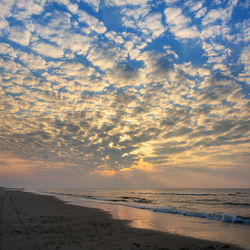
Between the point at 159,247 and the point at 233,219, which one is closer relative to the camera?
the point at 159,247

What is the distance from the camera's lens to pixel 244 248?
32.6ft

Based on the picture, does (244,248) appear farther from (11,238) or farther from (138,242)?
(11,238)

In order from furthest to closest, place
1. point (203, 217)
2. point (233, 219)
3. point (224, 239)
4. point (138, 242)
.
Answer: point (203, 217)
point (233, 219)
point (224, 239)
point (138, 242)

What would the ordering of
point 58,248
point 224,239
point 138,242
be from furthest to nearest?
point 224,239, point 138,242, point 58,248

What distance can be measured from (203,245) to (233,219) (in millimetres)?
11478

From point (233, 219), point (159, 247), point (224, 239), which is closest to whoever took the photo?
point (159, 247)

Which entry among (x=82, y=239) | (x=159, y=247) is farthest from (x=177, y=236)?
(x=82, y=239)

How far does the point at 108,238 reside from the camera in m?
11.1

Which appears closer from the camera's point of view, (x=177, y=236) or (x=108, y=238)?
(x=108, y=238)

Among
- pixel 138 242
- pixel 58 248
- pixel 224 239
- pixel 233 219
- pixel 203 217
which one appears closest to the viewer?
pixel 58 248

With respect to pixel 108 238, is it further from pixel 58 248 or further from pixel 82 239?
Answer: pixel 58 248

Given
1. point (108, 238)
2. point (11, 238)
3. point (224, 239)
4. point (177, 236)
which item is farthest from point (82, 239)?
point (224, 239)

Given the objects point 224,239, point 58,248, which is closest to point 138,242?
point 58,248

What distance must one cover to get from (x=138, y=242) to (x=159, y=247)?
1326 mm
